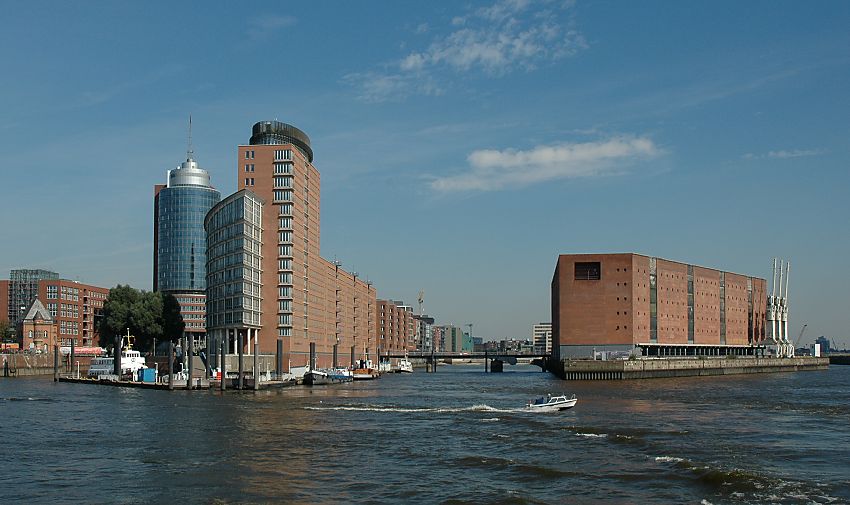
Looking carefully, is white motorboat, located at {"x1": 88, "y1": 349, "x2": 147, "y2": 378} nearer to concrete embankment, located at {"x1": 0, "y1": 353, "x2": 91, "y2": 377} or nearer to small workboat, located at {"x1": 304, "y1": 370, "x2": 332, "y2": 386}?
concrete embankment, located at {"x1": 0, "y1": 353, "x2": 91, "y2": 377}

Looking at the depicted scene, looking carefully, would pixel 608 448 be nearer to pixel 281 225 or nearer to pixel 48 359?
pixel 281 225

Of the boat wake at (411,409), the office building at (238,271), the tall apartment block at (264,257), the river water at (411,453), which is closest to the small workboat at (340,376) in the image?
the tall apartment block at (264,257)

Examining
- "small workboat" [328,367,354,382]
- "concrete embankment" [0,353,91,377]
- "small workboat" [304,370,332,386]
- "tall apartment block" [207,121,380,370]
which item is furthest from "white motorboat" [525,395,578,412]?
"concrete embankment" [0,353,91,377]

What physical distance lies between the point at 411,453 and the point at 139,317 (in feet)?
468

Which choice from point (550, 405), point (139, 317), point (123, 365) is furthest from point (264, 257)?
point (550, 405)

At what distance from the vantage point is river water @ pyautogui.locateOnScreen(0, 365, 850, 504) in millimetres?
42875

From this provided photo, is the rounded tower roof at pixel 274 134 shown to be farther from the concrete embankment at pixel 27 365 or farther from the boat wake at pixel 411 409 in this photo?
the boat wake at pixel 411 409

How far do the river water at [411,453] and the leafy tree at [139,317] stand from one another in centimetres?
9131

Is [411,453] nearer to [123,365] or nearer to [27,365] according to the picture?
[123,365]

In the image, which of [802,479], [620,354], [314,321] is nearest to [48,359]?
[314,321]

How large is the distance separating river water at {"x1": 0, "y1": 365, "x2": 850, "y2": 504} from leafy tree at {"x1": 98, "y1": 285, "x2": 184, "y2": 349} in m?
91.3

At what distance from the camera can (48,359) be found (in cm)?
18762

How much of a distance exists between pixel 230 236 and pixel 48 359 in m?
59.8

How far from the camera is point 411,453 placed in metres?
56.5
